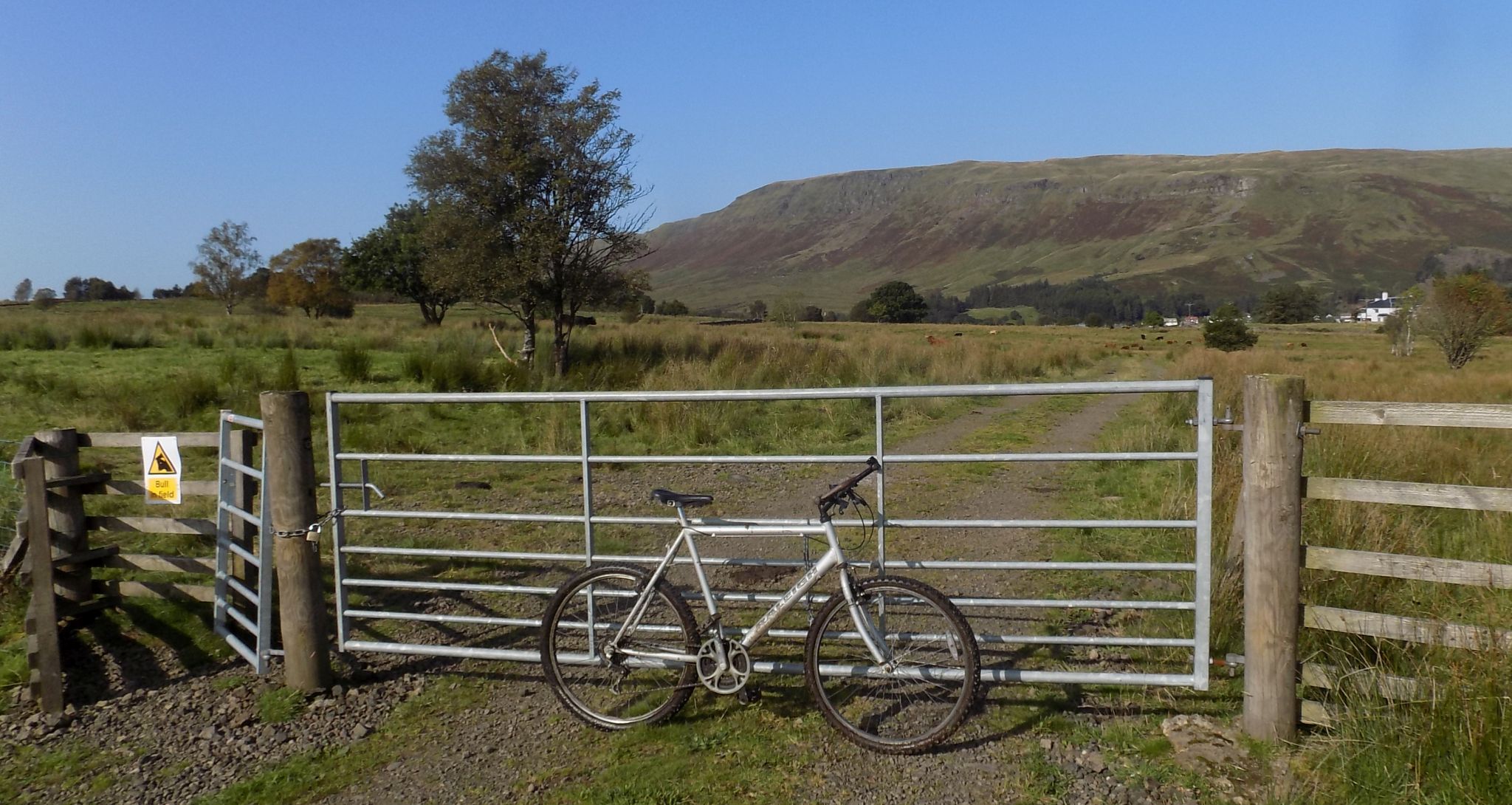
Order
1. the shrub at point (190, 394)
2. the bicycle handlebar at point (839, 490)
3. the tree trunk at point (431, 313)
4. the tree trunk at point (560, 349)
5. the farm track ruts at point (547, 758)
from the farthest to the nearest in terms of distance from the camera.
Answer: the tree trunk at point (431, 313), the tree trunk at point (560, 349), the shrub at point (190, 394), the bicycle handlebar at point (839, 490), the farm track ruts at point (547, 758)

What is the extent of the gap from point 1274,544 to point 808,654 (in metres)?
1.94

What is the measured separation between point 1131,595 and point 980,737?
2.27m

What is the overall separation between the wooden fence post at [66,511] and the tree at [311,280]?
191ft

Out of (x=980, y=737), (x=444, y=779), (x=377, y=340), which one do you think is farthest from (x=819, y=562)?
(x=377, y=340)

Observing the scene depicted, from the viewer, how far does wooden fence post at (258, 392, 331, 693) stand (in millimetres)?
4938

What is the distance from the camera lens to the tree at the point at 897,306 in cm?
8506

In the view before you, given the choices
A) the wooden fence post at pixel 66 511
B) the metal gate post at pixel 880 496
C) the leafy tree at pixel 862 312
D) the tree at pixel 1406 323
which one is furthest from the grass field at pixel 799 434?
the leafy tree at pixel 862 312

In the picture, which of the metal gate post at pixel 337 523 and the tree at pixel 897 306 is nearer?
the metal gate post at pixel 337 523

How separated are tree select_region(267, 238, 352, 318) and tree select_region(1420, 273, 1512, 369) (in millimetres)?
55098

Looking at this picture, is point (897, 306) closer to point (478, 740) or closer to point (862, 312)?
point (862, 312)

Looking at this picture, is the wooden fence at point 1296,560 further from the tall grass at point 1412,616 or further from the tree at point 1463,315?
the tree at point 1463,315

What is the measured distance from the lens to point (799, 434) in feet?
45.9

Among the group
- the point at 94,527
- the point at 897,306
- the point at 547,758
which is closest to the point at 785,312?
the point at 897,306

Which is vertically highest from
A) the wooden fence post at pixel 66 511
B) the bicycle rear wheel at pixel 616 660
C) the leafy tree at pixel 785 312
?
the leafy tree at pixel 785 312
